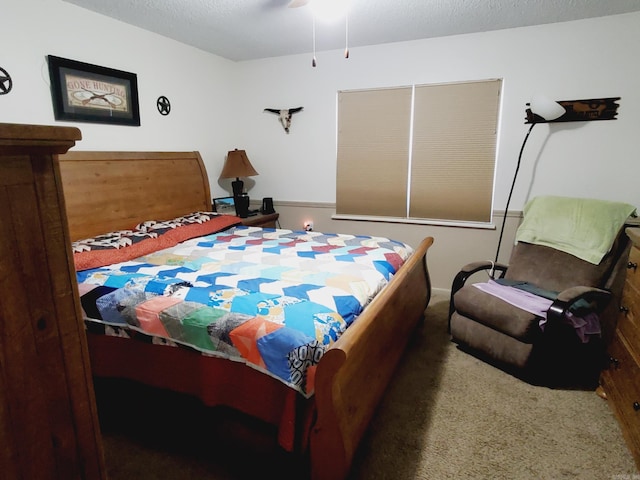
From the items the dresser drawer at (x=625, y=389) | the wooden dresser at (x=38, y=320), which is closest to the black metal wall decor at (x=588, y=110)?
the dresser drawer at (x=625, y=389)

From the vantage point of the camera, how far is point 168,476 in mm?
1578

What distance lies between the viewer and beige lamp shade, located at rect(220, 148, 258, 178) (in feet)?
12.6

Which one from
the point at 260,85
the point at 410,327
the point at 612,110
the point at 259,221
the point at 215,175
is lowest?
the point at 410,327

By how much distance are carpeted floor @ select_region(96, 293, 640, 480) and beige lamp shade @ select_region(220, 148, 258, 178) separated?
8.06ft

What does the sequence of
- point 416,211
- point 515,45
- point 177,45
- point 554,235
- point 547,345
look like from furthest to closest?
point 416,211
point 177,45
point 515,45
point 554,235
point 547,345

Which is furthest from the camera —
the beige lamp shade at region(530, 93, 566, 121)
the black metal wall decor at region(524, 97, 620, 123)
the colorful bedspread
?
the black metal wall decor at region(524, 97, 620, 123)

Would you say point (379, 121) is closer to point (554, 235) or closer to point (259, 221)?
point (259, 221)

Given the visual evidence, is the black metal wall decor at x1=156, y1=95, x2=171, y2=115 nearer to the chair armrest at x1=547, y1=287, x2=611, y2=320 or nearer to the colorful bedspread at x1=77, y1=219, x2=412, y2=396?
the colorful bedspread at x1=77, y1=219, x2=412, y2=396

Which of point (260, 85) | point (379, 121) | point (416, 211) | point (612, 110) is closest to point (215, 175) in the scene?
point (260, 85)

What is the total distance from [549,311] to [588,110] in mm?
1883

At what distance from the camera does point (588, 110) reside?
9.68 ft

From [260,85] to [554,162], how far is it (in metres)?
3.03

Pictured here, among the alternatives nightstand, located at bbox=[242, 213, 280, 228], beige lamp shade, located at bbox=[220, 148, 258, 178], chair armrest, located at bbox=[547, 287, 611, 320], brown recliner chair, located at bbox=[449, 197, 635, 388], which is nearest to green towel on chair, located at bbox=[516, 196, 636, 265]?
brown recliner chair, located at bbox=[449, 197, 635, 388]

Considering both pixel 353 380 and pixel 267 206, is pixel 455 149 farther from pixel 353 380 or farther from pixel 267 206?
pixel 353 380
